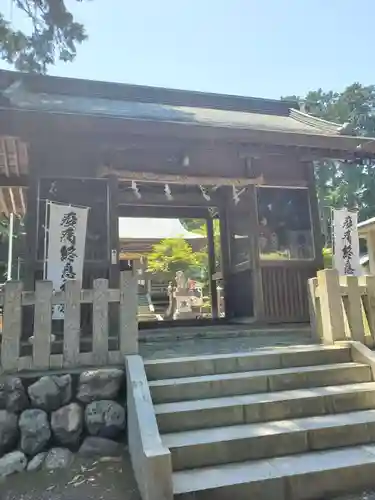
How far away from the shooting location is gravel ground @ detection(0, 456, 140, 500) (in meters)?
2.85

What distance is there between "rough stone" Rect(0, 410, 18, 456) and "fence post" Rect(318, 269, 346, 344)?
3.34m

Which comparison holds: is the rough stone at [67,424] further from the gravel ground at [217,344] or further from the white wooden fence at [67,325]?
the gravel ground at [217,344]

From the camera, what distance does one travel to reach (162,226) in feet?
56.0

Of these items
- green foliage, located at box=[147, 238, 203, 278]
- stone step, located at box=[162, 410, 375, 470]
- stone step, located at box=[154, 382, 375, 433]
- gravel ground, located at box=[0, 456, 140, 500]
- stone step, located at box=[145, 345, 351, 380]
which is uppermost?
green foliage, located at box=[147, 238, 203, 278]

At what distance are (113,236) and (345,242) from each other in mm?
4100

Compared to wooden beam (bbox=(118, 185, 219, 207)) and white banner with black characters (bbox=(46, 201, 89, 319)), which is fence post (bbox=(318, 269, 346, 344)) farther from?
wooden beam (bbox=(118, 185, 219, 207))

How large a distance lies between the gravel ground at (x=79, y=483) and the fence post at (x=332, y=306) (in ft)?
8.50

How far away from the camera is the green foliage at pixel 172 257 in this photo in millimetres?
14938

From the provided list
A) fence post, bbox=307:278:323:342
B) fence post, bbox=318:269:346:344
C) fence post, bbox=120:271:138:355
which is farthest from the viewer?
fence post, bbox=307:278:323:342

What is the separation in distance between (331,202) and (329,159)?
887 inches

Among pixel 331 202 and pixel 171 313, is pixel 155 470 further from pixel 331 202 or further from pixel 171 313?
pixel 331 202

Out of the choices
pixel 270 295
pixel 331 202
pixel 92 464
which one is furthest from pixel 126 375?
Result: pixel 331 202

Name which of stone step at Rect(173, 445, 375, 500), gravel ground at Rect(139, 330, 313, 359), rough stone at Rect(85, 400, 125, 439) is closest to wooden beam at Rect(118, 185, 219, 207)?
gravel ground at Rect(139, 330, 313, 359)

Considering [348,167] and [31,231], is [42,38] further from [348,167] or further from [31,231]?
[348,167]
